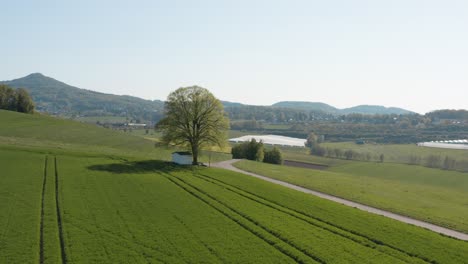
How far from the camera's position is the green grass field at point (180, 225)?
25734 mm

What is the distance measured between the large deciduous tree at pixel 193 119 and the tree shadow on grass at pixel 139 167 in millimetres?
5194

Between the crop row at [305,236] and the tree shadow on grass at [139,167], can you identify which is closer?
the crop row at [305,236]

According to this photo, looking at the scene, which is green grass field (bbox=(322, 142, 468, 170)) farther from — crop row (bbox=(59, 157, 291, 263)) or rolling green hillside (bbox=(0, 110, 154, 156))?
crop row (bbox=(59, 157, 291, 263))

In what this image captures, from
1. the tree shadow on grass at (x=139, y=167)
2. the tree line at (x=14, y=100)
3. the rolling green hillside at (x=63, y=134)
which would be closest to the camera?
the tree shadow on grass at (x=139, y=167)

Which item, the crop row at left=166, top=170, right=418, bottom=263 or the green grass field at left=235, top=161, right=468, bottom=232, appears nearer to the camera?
the crop row at left=166, top=170, right=418, bottom=263

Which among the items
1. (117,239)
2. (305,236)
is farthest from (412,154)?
(117,239)

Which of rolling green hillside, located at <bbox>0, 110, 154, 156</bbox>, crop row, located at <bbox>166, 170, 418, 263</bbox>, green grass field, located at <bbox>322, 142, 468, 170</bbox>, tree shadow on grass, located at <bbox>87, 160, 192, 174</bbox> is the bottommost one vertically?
green grass field, located at <bbox>322, 142, 468, 170</bbox>

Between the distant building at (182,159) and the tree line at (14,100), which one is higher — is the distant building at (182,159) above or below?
below

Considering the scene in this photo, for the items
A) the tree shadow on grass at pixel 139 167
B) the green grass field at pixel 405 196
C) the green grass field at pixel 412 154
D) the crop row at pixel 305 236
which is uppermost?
the tree shadow on grass at pixel 139 167

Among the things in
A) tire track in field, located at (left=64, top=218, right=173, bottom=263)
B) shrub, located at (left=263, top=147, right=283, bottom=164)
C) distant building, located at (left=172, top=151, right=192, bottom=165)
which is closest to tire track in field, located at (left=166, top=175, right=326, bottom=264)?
tire track in field, located at (left=64, top=218, right=173, bottom=263)

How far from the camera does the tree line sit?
414 ft

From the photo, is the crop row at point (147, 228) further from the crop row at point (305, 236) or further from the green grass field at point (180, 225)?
the crop row at point (305, 236)

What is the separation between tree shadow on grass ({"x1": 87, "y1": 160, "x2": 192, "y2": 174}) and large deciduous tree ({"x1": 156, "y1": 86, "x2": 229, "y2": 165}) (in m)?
5.19

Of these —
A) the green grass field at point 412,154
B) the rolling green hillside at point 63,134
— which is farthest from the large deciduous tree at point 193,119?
the green grass field at point 412,154
